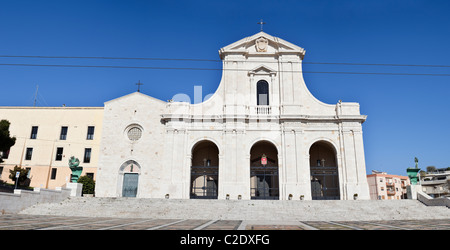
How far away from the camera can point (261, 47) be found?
104 ft

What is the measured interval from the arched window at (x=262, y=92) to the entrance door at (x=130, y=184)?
1416 centimetres

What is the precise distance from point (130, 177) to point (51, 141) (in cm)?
1038

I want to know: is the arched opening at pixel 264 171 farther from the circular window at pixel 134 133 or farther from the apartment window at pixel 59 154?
the apartment window at pixel 59 154

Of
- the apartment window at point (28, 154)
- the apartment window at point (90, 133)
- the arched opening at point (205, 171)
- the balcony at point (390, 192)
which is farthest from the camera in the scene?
the balcony at point (390, 192)

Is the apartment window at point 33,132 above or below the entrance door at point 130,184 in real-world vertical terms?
above

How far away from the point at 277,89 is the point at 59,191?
20946mm

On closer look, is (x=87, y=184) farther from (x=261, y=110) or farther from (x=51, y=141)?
(x=261, y=110)

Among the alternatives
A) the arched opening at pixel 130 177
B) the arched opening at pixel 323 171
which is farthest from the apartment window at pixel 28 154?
the arched opening at pixel 323 171

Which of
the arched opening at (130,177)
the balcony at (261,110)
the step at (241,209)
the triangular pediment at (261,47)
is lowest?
the step at (241,209)

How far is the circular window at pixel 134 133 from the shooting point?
1196 inches

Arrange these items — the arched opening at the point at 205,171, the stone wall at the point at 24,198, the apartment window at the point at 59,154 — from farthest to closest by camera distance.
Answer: the apartment window at the point at 59,154 < the arched opening at the point at 205,171 < the stone wall at the point at 24,198

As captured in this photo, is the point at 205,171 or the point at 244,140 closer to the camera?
the point at 244,140

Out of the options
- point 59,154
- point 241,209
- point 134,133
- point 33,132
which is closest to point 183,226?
point 241,209
